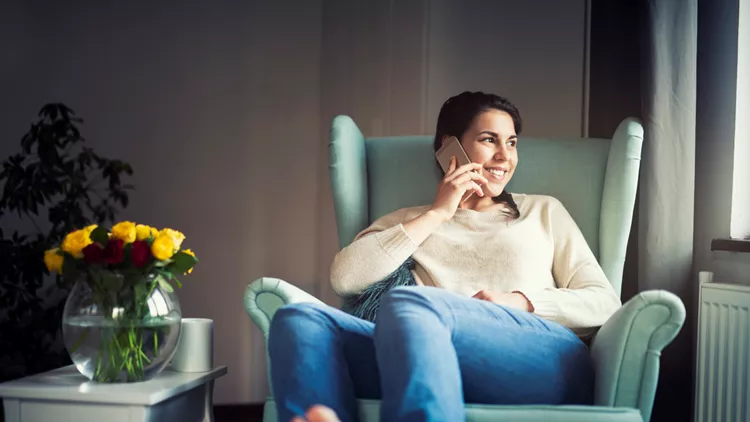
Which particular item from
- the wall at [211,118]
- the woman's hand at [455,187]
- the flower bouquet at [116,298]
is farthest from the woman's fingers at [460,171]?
the wall at [211,118]

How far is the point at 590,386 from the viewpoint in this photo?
1.40m

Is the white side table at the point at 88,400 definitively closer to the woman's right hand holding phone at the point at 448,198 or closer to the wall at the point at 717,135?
the woman's right hand holding phone at the point at 448,198

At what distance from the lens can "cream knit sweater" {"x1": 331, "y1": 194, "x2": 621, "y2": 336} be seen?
1.69m

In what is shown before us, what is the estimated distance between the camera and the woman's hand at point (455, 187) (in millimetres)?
1785

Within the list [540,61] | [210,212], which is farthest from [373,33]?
[210,212]

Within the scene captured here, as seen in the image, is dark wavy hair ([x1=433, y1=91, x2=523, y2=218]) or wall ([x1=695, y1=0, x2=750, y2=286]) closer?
dark wavy hair ([x1=433, y1=91, x2=523, y2=218])

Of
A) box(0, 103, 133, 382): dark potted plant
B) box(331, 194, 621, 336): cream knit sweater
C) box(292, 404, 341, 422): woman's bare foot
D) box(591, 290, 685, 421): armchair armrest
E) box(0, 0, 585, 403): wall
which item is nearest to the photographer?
box(292, 404, 341, 422): woman's bare foot

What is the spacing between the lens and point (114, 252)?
1.51m

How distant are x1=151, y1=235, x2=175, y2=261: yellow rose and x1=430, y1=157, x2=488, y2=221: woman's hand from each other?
59 cm

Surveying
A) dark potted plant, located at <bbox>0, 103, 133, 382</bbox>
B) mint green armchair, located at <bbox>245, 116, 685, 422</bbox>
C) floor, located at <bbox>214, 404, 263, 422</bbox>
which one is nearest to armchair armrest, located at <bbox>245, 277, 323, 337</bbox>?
mint green armchair, located at <bbox>245, 116, 685, 422</bbox>

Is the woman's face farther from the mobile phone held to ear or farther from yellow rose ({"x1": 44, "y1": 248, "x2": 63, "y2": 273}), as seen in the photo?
yellow rose ({"x1": 44, "y1": 248, "x2": 63, "y2": 273})

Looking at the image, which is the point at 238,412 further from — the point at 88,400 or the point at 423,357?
the point at 423,357

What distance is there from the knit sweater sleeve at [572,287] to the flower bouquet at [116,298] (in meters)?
0.73

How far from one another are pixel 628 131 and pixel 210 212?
160 cm
